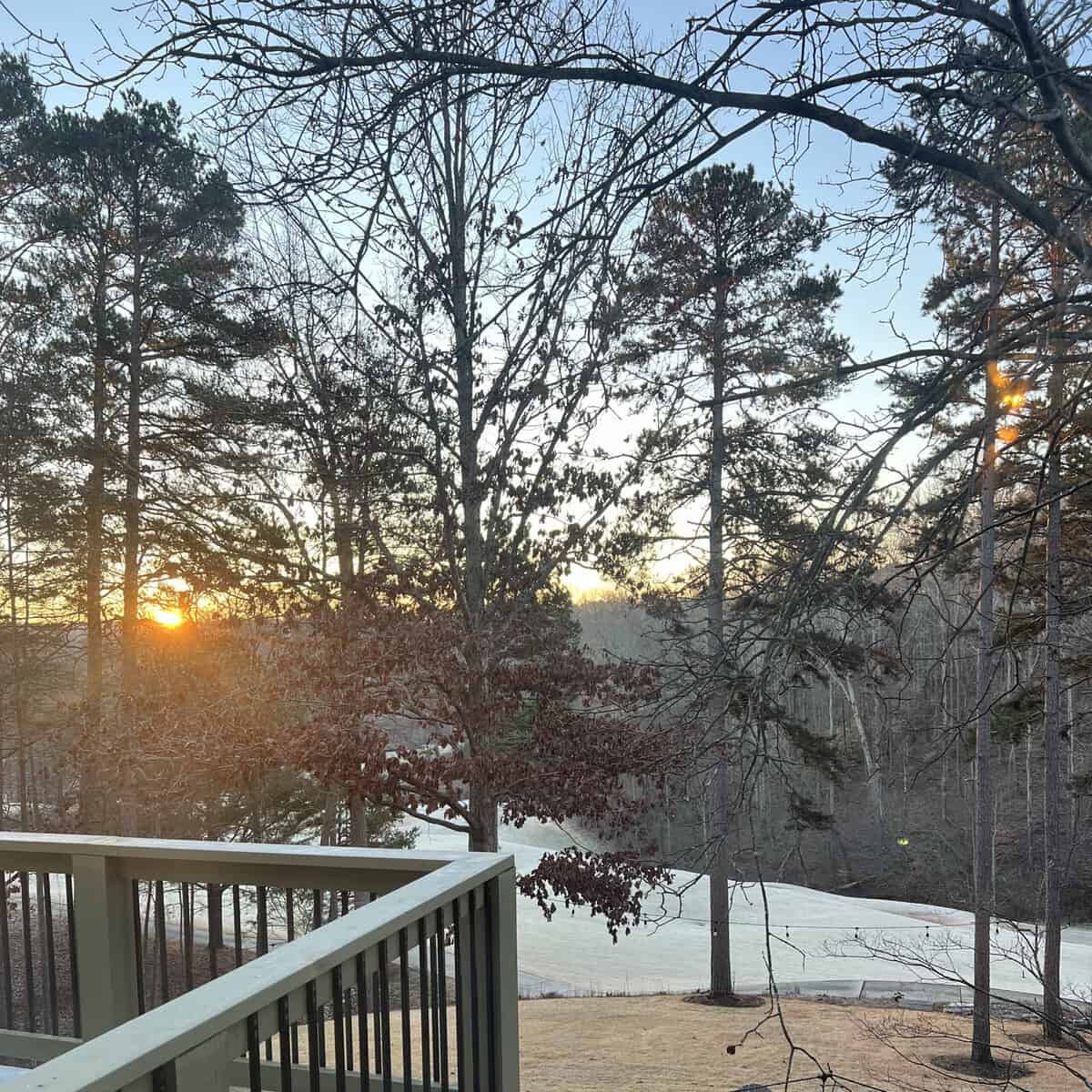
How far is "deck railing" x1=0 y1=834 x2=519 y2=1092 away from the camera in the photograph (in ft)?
4.27

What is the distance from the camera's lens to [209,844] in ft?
8.58

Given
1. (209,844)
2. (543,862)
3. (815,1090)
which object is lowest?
(815,1090)

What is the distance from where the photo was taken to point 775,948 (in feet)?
58.4

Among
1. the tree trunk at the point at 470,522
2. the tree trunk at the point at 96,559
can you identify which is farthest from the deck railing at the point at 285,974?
the tree trunk at the point at 96,559

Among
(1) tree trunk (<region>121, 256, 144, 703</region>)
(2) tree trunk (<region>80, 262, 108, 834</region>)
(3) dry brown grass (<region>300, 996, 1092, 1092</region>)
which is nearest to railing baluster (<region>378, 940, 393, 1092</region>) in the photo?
(3) dry brown grass (<region>300, 996, 1092, 1092</region>)

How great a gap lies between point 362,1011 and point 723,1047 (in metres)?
8.87

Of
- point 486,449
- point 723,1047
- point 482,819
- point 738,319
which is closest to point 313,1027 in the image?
point 482,819

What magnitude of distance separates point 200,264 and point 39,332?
2.43 metres

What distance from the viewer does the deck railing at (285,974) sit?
130 centimetres

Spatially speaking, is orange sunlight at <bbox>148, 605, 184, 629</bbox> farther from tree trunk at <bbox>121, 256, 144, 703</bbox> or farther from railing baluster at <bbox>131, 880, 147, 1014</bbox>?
railing baluster at <bbox>131, 880, 147, 1014</bbox>

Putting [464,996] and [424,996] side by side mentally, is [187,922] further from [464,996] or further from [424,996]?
[424,996]

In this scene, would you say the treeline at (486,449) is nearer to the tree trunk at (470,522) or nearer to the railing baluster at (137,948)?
the tree trunk at (470,522)

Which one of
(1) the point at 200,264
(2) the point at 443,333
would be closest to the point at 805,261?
(2) the point at 443,333

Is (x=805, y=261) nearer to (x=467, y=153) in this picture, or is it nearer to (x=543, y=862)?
(x=467, y=153)
